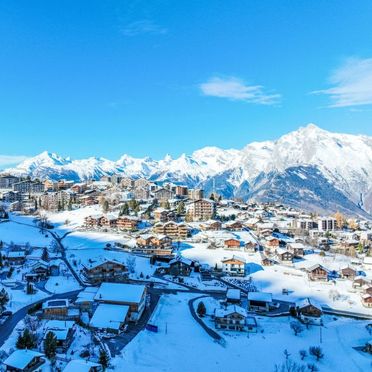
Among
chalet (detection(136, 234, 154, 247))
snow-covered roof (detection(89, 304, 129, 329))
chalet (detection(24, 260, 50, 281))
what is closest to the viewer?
snow-covered roof (detection(89, 304, 129, 329))

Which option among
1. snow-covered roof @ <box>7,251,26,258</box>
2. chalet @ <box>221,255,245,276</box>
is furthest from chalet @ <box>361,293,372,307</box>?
snow-covered roof @ <box>7,251,26,258</box>

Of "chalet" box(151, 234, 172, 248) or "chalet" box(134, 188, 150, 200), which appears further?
"chalet" box(134, 188, 150, 200)

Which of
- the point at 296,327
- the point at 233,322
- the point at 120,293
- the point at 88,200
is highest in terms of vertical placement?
the point at 88,200

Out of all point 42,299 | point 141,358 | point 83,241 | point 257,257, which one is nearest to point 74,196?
point 83,241

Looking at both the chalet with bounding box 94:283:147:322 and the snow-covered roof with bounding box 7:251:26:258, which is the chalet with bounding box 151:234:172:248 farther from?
the chalet with bounding box 94:283:147:322

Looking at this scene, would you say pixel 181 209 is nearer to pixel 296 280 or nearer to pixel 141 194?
pixel 141 194

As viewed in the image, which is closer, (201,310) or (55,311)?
(55,311)

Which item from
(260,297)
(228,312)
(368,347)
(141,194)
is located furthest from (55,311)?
(141,194)
